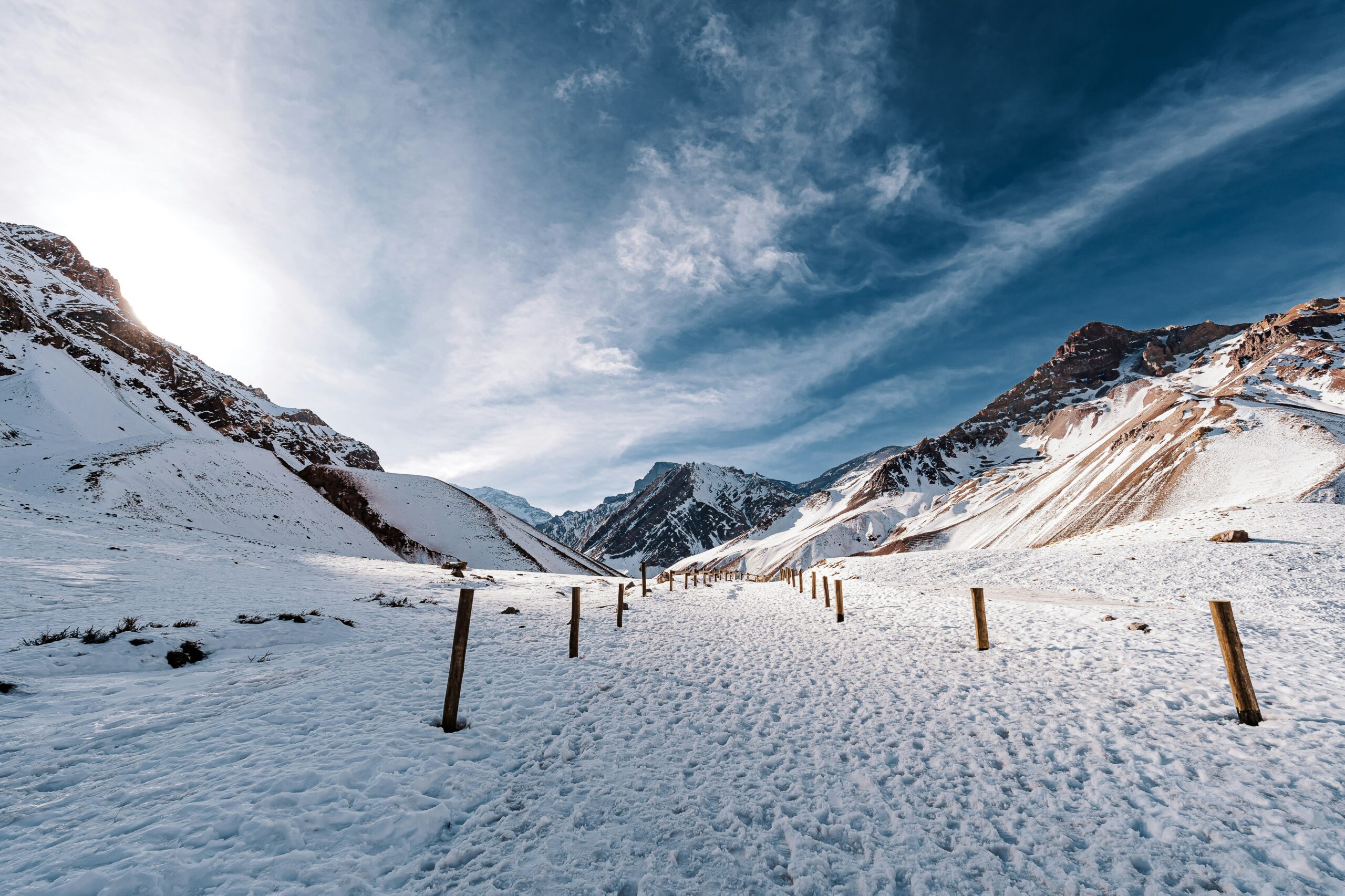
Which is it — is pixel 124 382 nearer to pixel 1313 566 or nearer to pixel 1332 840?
pixel 1332 840

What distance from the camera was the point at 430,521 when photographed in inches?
2544

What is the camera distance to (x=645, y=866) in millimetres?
4645

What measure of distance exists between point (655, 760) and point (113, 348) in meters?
165

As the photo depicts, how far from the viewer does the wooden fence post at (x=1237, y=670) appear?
7.39 meters

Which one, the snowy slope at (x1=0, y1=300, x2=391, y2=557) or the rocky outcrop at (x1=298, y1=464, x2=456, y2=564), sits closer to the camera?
the snowy slope at (x1=0, y1=300, x2=391, y2=557)

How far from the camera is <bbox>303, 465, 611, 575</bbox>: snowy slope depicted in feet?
195

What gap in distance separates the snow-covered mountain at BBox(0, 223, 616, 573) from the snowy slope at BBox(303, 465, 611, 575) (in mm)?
210

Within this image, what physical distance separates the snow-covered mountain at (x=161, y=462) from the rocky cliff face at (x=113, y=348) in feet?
1.65

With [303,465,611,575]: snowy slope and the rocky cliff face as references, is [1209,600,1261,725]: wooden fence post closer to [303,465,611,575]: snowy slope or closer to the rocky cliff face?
[303,465,611,575]: snowy slope

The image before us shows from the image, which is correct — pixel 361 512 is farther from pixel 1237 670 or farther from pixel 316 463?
pixel 1237 670

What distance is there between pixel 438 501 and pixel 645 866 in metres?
74.1

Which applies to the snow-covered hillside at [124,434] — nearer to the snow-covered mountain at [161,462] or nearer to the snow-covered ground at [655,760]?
the snow-covered mountain at [161,462]

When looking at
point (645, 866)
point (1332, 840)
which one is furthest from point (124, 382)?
point (1332, 840)

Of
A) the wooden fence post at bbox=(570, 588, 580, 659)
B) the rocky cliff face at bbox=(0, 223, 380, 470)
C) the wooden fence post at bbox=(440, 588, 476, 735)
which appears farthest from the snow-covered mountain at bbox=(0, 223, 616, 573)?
the wooden fence post at bbox=(440, 588, 476, 735)
